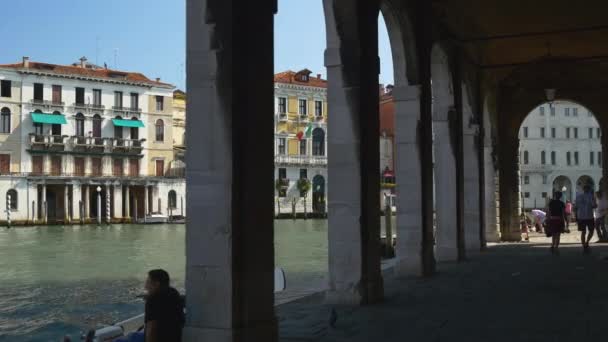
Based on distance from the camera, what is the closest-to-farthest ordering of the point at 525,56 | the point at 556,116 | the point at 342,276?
the point at 342,276, the point at 525,56, the point at 556,116

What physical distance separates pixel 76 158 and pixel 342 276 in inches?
1916

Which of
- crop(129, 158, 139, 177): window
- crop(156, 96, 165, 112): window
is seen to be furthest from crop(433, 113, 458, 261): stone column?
crop(156, 96, 165, 112): window

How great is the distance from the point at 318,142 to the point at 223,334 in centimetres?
5883

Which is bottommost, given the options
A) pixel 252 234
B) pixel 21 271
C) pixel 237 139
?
pixel 21 271

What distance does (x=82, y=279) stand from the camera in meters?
15.3

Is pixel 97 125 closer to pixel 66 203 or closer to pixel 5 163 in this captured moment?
pixel 66 203

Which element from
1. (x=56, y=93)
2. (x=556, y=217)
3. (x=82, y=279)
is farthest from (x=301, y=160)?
(x=556, y=217)

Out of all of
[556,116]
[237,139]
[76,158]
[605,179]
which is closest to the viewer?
[237,139]

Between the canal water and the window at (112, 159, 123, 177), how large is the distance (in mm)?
27089

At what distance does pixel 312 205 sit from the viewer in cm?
6212

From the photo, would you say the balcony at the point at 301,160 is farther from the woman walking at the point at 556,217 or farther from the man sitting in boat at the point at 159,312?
the man sitting in boat at the point at 159,312

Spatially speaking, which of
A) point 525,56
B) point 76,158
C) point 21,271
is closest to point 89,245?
point 21,271

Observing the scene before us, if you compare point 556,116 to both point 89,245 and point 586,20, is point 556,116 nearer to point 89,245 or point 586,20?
point 89,245

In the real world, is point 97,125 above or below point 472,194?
above
